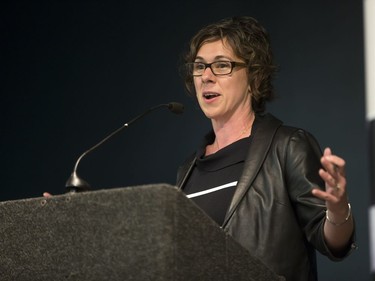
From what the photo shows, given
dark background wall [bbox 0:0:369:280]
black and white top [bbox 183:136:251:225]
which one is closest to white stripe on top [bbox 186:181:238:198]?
black and white top [bbox 183:136:251:225]

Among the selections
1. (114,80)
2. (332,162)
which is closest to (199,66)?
(332,162)

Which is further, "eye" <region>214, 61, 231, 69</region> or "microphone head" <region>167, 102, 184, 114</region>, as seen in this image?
"eye" <region>214, 61, 231, 69</region>

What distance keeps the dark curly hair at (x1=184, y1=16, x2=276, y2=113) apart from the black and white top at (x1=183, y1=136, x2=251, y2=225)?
0.67ft

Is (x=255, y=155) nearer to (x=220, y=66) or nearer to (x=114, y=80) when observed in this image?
(x=220, y=66)

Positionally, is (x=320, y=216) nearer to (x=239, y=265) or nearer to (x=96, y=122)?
(x=239, y=265)

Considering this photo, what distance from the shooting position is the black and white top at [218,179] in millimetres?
1861

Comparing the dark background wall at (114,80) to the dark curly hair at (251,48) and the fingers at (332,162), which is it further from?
the fingers at (332,162)

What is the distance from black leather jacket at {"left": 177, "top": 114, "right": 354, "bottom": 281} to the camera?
1730 millimetres

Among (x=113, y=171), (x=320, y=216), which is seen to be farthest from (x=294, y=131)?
(x=113, y=171)

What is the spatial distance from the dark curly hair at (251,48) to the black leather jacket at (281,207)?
31cm

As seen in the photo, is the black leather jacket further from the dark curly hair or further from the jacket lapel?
the dark curly hair

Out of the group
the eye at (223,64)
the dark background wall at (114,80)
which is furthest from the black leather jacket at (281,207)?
the dark background wall at (114,80)

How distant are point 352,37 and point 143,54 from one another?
104 cm

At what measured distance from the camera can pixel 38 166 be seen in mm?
3533
